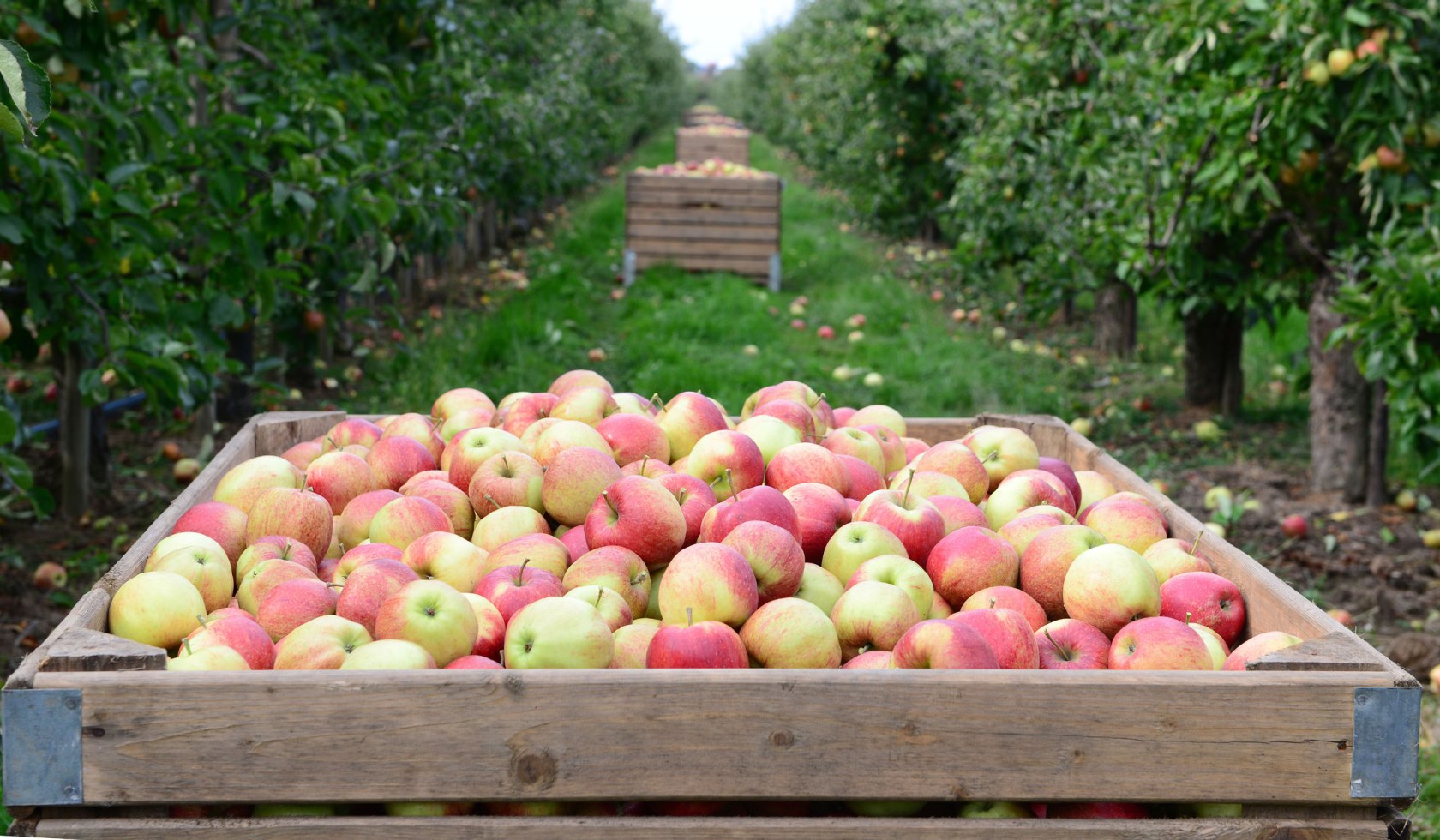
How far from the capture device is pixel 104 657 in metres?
1.53

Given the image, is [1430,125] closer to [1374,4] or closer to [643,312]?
[1374,4]

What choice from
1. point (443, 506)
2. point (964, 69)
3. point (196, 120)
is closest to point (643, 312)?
point (964, 69)

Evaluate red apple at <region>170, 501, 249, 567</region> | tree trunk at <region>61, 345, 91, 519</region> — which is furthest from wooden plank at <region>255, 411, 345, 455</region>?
tree trunk at <region>61, 345, 91, 519</region>

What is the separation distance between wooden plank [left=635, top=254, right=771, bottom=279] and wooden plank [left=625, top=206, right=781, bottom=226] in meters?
0.30

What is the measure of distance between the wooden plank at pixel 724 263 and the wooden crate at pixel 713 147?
10278 mm

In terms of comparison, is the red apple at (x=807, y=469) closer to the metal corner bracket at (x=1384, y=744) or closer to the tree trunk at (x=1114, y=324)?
the metal corner bracket at (x=1384, y=744)

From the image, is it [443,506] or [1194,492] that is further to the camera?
[1194,492]

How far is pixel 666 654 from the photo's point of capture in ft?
5.51

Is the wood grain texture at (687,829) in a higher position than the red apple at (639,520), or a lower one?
lower

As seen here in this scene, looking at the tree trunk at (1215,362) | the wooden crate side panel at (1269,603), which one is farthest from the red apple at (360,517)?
the tree trunk at (1215,362)

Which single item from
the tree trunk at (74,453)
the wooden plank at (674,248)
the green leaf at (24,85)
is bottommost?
the tree trunk at (74,453)

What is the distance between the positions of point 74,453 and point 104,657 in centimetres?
337

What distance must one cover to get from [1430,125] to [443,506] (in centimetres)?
390

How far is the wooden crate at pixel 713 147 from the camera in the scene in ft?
68.9
